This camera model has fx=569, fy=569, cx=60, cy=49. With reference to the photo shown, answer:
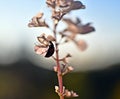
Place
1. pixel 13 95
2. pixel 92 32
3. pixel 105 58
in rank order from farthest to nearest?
1. pixel 13 95
2. pixel 105 58
3. pixel 92 32

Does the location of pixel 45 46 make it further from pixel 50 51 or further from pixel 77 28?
pixel 77 28

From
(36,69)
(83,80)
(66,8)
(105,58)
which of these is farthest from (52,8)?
(36,69)

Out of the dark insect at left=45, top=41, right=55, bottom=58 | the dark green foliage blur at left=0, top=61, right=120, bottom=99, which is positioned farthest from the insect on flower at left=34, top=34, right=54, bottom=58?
the dark green foliage blur at left=0, top=61, right=120, bottom=99

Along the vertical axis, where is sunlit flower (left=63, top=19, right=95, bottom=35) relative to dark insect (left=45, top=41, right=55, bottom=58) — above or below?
above

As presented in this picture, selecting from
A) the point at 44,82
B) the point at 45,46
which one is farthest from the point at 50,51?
the point at 44,82

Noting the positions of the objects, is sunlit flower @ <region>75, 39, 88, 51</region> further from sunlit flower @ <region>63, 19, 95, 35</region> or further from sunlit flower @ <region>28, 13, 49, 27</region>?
sunlit flower @ <region>28, 13, 49, 27</region>

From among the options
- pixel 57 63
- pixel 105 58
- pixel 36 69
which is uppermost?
pixel 57 63

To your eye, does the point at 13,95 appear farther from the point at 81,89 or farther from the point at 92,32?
the point at 92,32

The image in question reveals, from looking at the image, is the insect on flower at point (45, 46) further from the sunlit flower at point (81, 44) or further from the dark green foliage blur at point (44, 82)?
the dark green foliage blur at point (44, 82)
